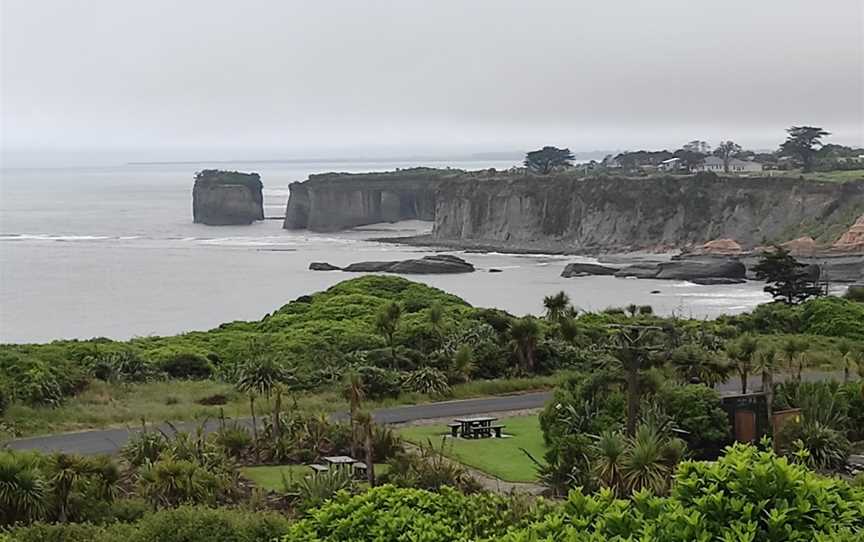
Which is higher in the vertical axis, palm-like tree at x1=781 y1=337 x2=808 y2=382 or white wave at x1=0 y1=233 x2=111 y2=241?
palm-like tree at x1=781 y1=337 x2=808 y2=382

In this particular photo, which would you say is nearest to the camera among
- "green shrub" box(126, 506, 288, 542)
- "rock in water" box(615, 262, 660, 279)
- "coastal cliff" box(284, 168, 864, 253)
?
"green shrub" box(126, 506, 288, 542)

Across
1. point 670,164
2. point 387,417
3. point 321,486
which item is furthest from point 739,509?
point 670,164

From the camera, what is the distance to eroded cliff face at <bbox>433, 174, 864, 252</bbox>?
309ft

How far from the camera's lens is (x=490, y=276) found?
268 feet

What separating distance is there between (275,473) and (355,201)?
125 metres

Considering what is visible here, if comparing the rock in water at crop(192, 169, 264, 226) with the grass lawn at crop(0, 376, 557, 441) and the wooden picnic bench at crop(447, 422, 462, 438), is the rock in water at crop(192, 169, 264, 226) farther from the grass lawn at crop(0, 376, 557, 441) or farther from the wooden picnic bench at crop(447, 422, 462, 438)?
the wooden picnic bench at crop(447, 422, 462, 438)

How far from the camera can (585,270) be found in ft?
272

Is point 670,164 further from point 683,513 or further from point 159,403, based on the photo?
point 683,513

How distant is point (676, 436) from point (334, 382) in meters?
11.8

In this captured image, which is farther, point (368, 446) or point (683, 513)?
point (368, 446)

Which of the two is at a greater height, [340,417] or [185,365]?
[340,417]

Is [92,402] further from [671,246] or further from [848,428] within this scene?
[671,246]

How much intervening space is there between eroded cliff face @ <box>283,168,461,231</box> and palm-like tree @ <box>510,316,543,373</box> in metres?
105

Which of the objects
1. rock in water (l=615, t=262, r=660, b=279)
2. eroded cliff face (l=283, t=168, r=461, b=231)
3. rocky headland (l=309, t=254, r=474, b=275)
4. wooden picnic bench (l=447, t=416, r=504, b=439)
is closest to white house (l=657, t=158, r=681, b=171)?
eroded cliff face (l=283, t=168, r=461, b=231)
